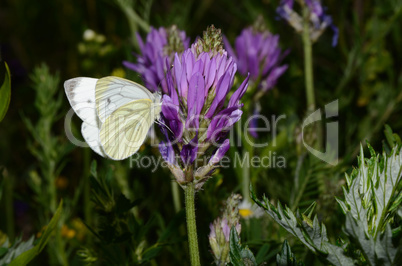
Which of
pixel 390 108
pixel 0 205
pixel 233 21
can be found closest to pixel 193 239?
pixel 0 205

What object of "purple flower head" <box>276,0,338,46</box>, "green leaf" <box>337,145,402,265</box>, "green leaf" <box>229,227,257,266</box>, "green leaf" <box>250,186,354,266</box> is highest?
"purple flower head" <box>276,0,338,46</box>

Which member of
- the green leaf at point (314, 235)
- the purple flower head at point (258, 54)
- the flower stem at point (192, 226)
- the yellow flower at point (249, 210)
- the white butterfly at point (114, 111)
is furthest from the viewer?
the purple flower head at point (258, 54)

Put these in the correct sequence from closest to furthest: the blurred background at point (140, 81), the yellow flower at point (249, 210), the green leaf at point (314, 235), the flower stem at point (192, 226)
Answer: the green leaf at point (314, 235)
the flower stem at point (192, 226)
the blurred background at point (140, 81)
the yellow flower at point (249, 210)

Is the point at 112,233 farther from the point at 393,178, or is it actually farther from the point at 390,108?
the point at 390,108

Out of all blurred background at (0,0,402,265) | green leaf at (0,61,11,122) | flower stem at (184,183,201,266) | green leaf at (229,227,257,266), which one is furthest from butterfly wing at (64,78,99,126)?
green leaf at (229,227,257,266)

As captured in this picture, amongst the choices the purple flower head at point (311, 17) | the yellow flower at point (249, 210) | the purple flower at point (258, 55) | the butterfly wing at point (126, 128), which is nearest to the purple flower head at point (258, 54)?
the purple flower at point (258, 55)

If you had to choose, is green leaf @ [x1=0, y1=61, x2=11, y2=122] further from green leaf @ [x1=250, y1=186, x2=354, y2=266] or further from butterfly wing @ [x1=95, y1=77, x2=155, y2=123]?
green leaf @ [x1=250, y1=186, x2=354, y2=266]

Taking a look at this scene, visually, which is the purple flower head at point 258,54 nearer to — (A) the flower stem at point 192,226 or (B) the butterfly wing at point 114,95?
(B) the butterfly wing at point 114,95
